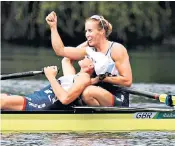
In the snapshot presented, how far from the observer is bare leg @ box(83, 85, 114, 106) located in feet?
28.9

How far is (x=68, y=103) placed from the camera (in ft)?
29.0

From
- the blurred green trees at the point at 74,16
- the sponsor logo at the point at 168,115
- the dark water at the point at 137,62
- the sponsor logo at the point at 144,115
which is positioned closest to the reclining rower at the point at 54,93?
the sponsor logo at the point at 144,115

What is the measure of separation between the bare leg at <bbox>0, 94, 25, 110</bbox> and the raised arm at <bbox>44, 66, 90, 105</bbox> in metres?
0.39

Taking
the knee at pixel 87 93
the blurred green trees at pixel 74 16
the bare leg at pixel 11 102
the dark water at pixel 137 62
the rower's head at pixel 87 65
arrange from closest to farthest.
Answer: the bare leg at pixel 11 102 → the knee at pixel 87 93 → the rower's head at pixel 87 65 → the dark water at pixel 137 62 → the blurred green trees at pixel 74 16

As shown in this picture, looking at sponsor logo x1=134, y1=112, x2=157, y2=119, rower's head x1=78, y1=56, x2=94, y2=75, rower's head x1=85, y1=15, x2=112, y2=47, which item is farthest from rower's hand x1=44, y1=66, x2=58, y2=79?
sponsor logo x1=134, y1=112, x2=157, y2=119

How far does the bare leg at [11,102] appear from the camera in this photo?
8.70 metres

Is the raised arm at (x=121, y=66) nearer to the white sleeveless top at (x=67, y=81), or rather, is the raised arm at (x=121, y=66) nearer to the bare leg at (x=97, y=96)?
the bare leg at (x=97, y=96)

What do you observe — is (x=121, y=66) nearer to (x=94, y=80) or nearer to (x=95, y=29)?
(x=94, y=80)

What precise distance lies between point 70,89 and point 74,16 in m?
22.7

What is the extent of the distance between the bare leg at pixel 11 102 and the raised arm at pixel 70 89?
39 centimetres

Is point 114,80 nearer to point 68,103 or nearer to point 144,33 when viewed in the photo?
point 68,103

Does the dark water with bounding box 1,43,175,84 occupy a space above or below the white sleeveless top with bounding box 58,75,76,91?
below

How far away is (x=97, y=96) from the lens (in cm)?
887

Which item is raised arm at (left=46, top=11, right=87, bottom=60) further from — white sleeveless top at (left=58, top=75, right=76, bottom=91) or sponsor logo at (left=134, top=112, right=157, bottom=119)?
sponsor logo at (left=134, top=112, right=157, bottom=119)
